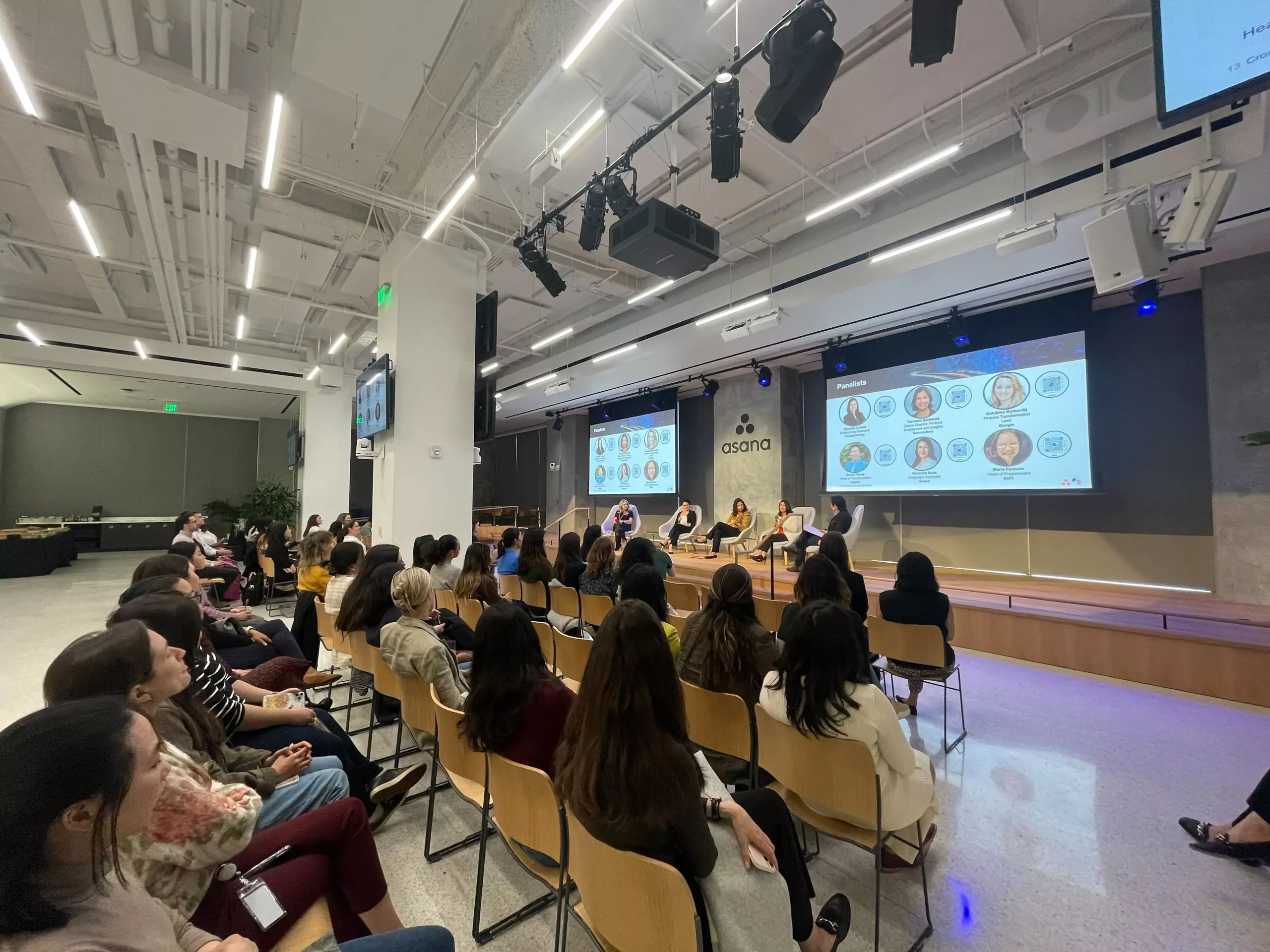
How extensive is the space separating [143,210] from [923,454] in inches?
362

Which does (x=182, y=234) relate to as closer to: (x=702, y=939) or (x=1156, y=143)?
(x=702, y=939)

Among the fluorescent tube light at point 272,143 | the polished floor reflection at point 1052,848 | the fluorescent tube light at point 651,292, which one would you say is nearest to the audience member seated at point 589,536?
the polished floor reflection at point 1052,848

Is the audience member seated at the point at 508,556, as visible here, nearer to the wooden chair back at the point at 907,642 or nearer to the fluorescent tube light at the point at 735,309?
the wooden chair back at the point at 907,642

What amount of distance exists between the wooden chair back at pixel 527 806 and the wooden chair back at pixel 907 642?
8.03 feet

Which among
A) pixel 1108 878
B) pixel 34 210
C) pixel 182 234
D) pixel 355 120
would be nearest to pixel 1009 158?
pixel 1108 878

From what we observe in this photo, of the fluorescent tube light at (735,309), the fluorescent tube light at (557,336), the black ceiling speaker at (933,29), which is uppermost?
the fluorescent tube light at (557,336)

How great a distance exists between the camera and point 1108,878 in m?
1.99

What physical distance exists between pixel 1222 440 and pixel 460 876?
7.42 m

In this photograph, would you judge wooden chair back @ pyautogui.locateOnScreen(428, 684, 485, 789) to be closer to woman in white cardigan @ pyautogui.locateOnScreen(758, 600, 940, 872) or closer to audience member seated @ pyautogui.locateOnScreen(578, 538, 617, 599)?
woman in white cardigan @ pyautogui.locateOnScreen(758, 600, 940, 872)

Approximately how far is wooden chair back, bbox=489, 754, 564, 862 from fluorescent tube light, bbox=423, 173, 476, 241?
394 cm

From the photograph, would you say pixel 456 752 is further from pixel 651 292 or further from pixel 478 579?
pixel 651 292

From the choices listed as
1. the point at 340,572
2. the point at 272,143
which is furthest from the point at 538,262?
the point at 340,572

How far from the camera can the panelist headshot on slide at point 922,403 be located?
281 inches

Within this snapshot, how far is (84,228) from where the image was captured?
521cm
